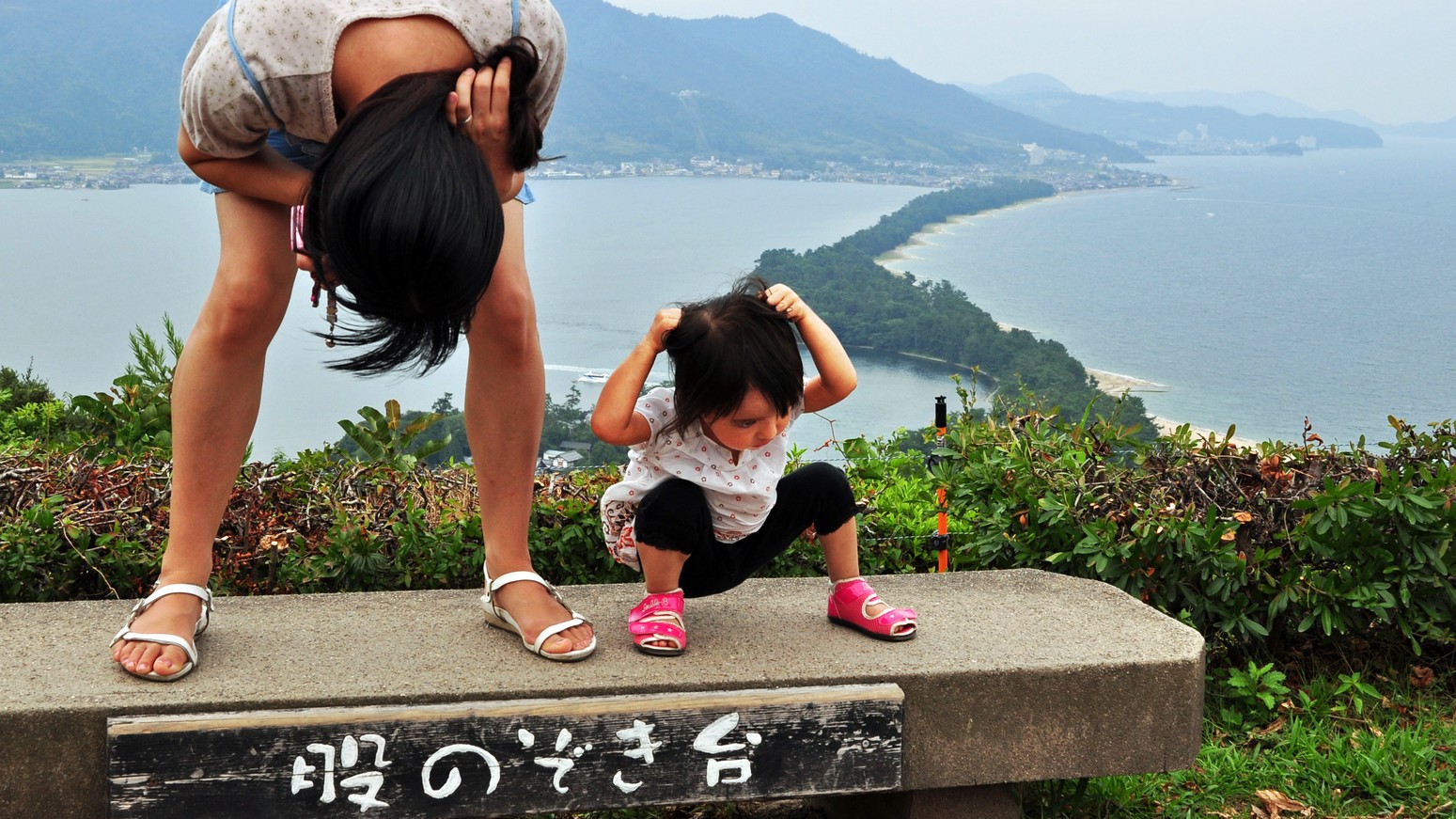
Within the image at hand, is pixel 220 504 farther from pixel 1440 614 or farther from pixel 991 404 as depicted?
pixel 1440 614

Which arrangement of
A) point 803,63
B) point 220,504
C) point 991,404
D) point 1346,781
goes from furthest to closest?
point 803,63
point 991,404
point 1346,781
point 220,504

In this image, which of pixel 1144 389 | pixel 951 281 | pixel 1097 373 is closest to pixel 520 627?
pixel 1144 389

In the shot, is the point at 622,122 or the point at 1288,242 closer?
the point at 622,122

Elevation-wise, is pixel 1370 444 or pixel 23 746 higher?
pixel 1370 444

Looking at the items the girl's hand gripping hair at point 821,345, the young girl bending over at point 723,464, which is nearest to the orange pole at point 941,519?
the young girl bending over at point 723,464

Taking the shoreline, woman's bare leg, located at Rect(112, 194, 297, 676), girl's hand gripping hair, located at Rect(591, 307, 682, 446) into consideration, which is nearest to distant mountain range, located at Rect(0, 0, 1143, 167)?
the shoreline

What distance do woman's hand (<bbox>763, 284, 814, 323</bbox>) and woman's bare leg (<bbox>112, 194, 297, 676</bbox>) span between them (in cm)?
88

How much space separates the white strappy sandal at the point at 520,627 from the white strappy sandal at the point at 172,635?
541mm

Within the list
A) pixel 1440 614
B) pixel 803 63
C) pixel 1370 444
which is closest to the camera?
pixel 1440 614

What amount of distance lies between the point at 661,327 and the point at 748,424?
0.25m

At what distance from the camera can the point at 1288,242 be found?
→ 50.8ft

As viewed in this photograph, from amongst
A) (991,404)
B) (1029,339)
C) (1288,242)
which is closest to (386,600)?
(991,404)

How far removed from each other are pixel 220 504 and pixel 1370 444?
9.65 ft

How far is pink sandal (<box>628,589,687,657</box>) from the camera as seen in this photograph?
7.70 ft
